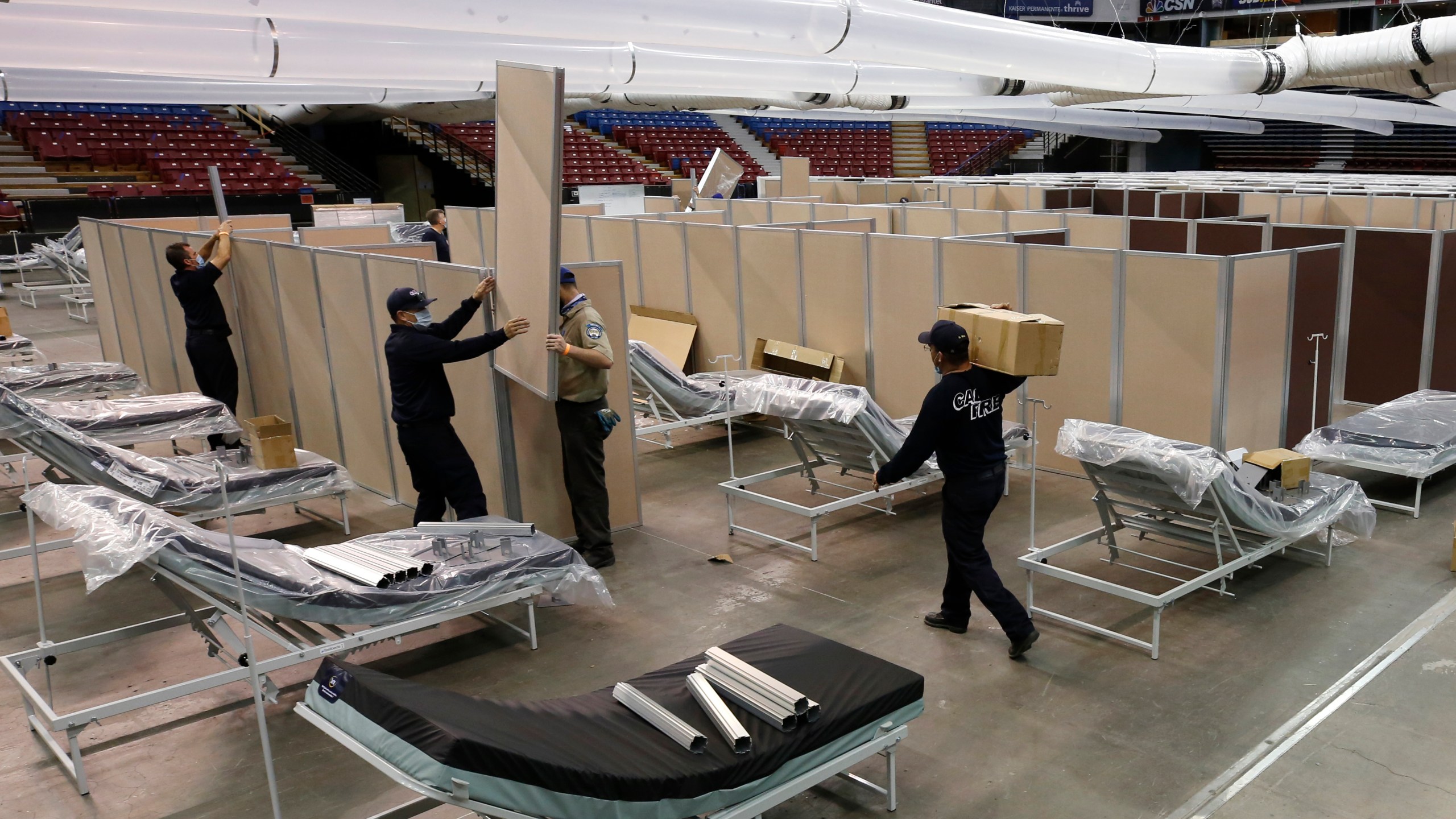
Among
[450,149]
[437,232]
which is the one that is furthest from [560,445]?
[450,149]

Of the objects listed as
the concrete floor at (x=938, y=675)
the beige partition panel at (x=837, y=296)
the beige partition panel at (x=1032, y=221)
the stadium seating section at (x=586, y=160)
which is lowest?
the concrete floor at (x=938, y=675)

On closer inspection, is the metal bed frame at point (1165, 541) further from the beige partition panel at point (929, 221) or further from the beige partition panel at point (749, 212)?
the beige partition panel at point (749, 212)

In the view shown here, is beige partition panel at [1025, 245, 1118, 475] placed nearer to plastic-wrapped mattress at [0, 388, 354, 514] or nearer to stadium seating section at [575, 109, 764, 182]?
plastic-wrapped mattress at [0, 388, 354, 514]

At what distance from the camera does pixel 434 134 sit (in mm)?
24812

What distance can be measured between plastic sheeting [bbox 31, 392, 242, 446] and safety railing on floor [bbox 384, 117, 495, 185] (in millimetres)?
17440

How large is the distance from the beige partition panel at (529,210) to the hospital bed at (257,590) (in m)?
0.88

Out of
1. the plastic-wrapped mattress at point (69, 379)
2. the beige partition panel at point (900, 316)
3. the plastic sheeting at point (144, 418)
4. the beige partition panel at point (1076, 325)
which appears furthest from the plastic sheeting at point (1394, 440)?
the plastic-wrapped mattress at point (69, 379)

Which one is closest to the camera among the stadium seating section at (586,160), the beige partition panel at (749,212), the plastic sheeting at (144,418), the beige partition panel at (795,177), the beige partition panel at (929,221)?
the plastic sheeting at (144,418)

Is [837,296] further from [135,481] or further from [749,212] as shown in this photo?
[749,212]

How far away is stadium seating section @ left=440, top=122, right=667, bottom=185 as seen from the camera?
80.8 feet

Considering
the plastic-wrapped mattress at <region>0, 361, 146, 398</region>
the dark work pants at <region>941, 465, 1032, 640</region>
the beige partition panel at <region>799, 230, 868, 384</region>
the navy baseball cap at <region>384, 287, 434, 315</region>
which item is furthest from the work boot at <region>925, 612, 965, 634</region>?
the plastic-wrapped mattress at <region>0, 361, 146, 398</region>

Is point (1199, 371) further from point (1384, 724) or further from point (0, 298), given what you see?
point (0, 298)

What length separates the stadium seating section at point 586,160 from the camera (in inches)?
969

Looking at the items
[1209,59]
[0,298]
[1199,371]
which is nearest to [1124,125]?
[1209,59]
